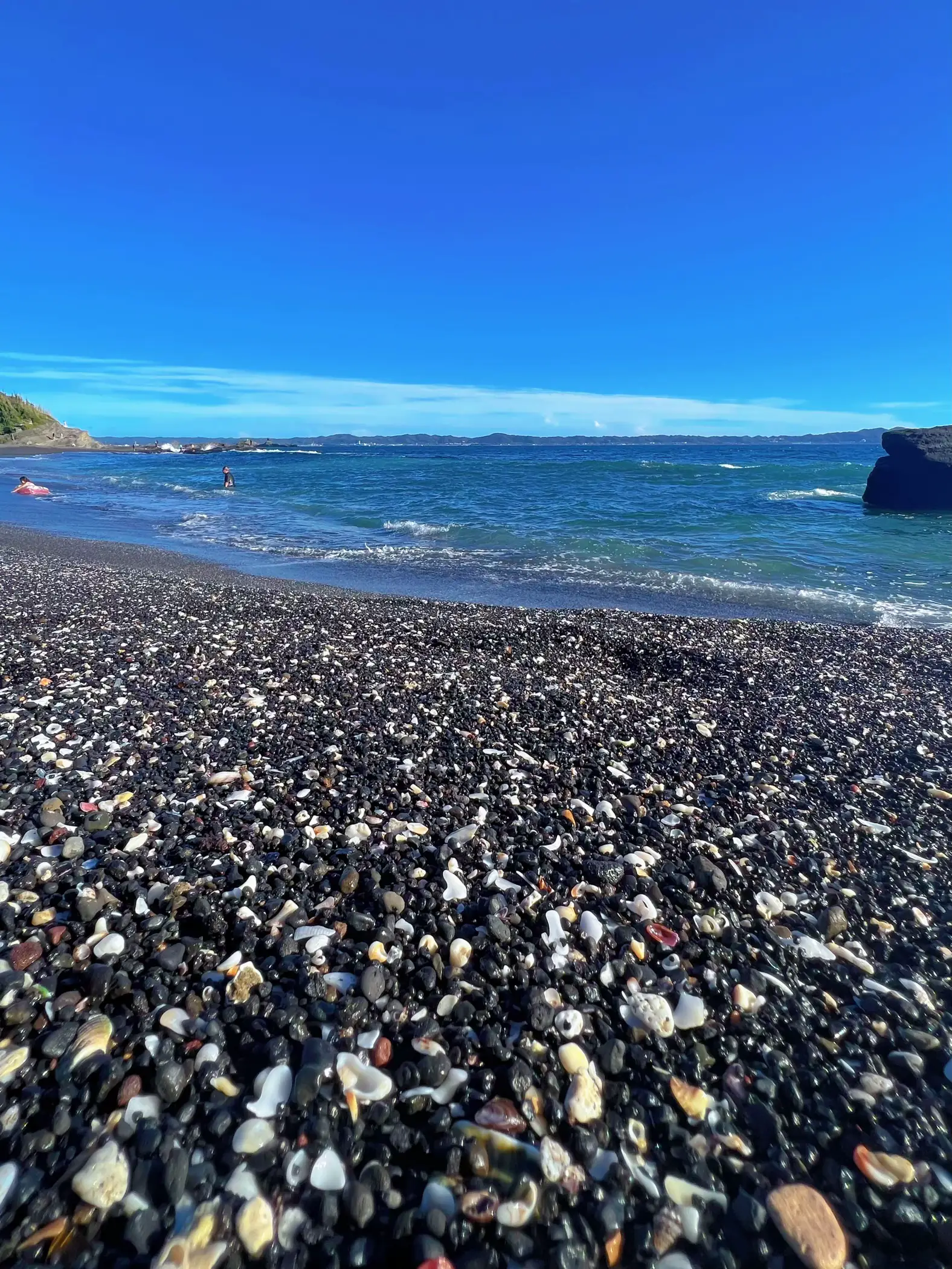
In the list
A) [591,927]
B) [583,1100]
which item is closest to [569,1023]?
[583,1100]

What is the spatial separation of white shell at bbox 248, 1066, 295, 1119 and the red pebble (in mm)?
2000

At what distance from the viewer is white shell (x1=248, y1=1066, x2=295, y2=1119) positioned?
2373 mm

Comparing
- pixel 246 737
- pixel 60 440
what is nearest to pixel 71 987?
pixel 246 737

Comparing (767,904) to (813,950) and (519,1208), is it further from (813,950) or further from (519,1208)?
(519,1208)

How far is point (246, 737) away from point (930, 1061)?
16.7 ft

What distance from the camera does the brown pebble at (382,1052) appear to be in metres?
2.63

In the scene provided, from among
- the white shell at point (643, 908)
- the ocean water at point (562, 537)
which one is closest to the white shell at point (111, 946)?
the white shell at point (643, 908)

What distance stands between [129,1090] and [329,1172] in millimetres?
891

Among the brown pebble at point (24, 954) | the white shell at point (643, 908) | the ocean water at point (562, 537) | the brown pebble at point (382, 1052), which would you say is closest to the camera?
the brown pebble at point (382, 1052)

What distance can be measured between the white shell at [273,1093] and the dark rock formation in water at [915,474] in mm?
45695

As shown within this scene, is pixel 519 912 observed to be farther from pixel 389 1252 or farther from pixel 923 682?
pixel 923 682

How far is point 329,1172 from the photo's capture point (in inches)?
86.7

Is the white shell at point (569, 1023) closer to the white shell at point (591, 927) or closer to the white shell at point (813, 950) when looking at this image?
the white shell at point (591, 927)

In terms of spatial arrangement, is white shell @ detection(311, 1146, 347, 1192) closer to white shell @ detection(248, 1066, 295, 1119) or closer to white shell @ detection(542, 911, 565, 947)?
white shell @ detection(248, 1066, 295, 1119)
